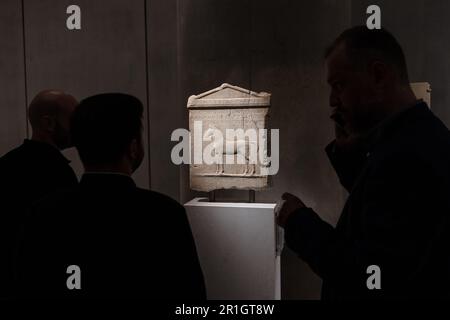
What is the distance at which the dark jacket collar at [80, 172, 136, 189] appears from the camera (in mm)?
1346

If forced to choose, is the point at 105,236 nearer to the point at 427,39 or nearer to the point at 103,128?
the point at 103,128

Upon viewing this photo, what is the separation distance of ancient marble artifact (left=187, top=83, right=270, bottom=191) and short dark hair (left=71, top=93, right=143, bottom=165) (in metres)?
1.88

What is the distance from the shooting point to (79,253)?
130cm

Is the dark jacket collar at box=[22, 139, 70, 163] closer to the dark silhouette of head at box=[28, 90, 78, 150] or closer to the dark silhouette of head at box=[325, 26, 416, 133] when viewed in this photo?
the dark silhouette of head at box=[28, 90, 78, 150]

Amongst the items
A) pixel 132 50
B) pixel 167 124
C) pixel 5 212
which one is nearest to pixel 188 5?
pixel 132 50

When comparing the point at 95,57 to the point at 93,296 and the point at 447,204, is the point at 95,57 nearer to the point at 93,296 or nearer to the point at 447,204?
the point at 93,296

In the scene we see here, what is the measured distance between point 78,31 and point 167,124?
3.94 feet

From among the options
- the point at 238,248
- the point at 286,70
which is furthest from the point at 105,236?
the point at 286,70

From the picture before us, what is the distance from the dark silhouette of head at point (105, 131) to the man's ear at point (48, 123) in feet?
3.45

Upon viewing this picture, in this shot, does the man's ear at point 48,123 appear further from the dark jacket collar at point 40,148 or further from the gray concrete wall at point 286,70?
the gray concrete wall at point 286,70

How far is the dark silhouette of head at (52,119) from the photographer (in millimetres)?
2324

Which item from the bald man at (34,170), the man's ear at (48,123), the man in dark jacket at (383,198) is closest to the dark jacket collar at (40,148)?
the bald man at (34,170)

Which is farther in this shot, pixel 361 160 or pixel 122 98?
pixel 361 160

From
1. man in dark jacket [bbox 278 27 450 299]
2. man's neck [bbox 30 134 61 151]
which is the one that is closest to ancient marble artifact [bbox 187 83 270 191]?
man's neck [bbox 30 134 61 151]
